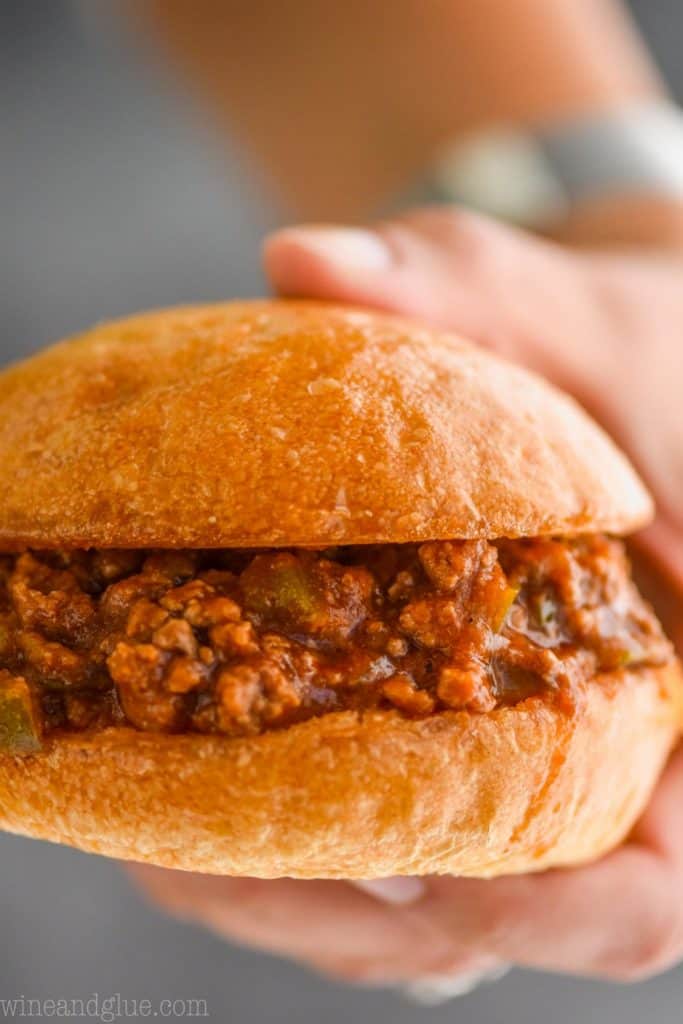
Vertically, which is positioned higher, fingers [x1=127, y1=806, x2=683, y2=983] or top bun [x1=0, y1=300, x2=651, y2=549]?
top bun [x1=0, y1=300, x2=651, y2=549]

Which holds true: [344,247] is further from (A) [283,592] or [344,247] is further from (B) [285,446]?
(A) [283,592]

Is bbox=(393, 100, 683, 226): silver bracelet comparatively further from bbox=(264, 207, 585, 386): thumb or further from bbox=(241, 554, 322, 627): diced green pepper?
bbox=(241, 554, 322, 627): diced green pepper

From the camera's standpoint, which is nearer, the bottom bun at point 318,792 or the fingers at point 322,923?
the bottom bun at point 318,792

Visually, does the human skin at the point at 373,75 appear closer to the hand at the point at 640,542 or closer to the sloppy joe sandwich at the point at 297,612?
the hand at the point at 640,542

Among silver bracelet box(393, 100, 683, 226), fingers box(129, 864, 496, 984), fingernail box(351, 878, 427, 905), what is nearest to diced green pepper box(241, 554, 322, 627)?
fingernail box(351, 878, 427, 905)

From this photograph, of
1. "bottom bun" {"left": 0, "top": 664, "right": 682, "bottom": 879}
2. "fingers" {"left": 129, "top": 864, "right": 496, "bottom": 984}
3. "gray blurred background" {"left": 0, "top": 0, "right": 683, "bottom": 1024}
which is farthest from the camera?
"gray blurred background" {"left": 0, "top": 0, "right": 683, "bottom": 1024}

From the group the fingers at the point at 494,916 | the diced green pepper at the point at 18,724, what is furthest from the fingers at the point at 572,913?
the diced green pepper at the point at 18,724

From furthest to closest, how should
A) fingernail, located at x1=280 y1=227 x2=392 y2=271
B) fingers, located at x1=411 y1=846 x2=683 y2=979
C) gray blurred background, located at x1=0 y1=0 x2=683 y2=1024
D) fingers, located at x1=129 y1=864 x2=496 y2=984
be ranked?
gray blurred background, located at x1=0 y1=0 x2=683 y2=1024, fingers, located at x1=129 y1=864 x2=496 y2=984, fingernail, located at x1=280 y1=227 x2=392 y2=271, fingers, located at x1=411 y1=846 x2=683 y2=979

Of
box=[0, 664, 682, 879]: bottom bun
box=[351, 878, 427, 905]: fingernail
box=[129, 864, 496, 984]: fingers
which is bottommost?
box=[129, 864, 496, 984]: fingers
